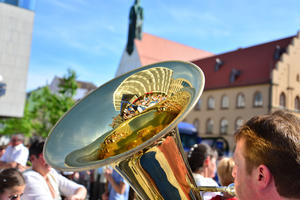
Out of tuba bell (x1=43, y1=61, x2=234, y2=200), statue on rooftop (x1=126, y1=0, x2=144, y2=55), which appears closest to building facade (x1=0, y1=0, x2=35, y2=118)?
tuba bell (x1=43, y1=61, x2=234, y2=200)

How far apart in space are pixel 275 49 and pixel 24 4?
100 feet

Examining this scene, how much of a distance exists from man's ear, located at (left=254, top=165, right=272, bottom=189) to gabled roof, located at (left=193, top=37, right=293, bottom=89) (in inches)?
1415

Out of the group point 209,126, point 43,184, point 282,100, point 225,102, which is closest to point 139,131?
point 43,184

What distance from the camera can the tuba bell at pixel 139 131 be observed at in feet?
6.38

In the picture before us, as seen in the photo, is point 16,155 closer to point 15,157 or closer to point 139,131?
point 15,157

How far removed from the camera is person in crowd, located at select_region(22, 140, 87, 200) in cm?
304

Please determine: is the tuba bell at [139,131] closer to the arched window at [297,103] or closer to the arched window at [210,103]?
the arched window at [297,103]

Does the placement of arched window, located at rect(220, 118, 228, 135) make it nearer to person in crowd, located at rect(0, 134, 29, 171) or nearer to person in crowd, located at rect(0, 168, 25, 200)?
person in crowd, located at rect(0, 134, 29, 171)

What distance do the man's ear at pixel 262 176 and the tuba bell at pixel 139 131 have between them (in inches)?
27.1

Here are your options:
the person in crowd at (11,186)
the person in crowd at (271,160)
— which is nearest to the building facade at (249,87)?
the person in crowd at (11,186)

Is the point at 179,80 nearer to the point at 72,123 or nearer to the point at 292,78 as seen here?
the point at 72,123

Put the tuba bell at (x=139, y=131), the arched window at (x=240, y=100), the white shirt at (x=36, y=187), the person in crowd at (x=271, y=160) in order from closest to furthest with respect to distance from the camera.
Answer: the person in crowd at (x=271, y=160) < the tuba bell at (x=139, y=131) < the white shirt at (x=36, y=187) < the arched window at (x=240, y=100)

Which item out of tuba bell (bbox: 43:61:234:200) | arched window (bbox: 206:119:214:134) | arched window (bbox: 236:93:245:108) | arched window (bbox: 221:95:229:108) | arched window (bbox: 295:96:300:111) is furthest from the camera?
arched window (bbox: 206:119:214:134)

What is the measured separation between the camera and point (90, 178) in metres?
10.7
